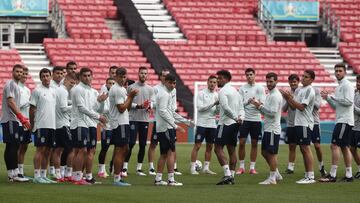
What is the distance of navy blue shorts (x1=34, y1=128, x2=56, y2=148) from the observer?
20.6 metres

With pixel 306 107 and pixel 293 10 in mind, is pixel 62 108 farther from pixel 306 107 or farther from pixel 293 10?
pixel 293 10

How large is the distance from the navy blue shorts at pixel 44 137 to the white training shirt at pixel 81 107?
0.41m

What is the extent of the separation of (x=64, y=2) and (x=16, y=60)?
510cm

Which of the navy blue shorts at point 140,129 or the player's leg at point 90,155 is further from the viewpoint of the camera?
Answer: the navy blue shorts at point 140,129

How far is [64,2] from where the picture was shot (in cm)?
4797

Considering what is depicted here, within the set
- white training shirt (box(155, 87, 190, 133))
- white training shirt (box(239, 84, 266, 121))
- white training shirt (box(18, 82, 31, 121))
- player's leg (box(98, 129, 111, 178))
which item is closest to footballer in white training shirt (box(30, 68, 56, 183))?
white training shirt (box(18, 82, 31, 121))

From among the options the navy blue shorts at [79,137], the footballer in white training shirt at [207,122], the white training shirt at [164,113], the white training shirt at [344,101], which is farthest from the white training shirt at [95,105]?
the white training shirt at [344,101]

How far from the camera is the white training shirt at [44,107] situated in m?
20.7

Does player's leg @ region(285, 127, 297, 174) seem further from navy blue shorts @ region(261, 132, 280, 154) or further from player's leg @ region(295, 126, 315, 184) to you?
navy blue shorts @ region(261, 132, 280, 154)

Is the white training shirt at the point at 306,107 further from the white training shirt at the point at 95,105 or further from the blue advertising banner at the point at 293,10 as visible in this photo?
the blue advertising banner at the point at 293,10

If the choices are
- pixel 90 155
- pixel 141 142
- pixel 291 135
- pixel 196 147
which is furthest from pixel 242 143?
pixel 90 155

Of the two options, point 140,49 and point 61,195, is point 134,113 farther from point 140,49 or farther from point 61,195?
point 140,49

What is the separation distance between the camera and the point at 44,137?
2064 cm

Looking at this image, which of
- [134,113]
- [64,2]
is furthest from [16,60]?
[134,113]
